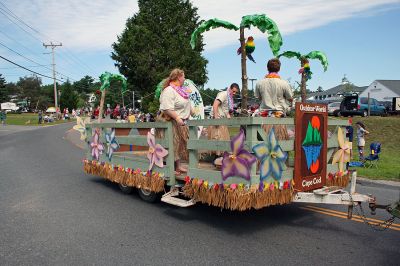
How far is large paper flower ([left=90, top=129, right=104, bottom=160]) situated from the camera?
23.7 ft

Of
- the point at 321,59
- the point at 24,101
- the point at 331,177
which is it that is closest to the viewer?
the point at 331,177

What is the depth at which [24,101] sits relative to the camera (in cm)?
12138

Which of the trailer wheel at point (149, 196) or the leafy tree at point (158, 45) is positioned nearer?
the trailer wheel at point (149, 196)

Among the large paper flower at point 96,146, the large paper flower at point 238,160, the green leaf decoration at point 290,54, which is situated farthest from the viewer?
the large paper flower at point 96,146

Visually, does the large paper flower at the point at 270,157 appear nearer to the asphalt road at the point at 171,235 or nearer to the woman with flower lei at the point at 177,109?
the asphalt road at the point at 171,235

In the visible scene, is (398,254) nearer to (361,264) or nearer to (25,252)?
(361,264)

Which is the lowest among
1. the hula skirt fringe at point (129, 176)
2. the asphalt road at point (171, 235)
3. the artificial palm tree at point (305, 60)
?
the asphalt road at point (171, 235)

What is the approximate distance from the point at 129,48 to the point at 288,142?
106ft

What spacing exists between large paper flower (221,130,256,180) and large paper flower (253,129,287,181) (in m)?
0.12

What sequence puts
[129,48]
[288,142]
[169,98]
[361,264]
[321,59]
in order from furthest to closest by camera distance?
[129,48] < [321,59] < [169,98] < [288,142] < [361,264]

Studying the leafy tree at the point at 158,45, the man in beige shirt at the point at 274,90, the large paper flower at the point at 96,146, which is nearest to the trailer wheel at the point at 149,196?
the large paper flower at the point at 96,146

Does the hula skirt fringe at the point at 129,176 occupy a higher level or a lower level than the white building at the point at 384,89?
lower

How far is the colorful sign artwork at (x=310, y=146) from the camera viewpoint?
4.44m

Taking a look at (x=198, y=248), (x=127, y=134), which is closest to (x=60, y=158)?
(x=127, y=134)
